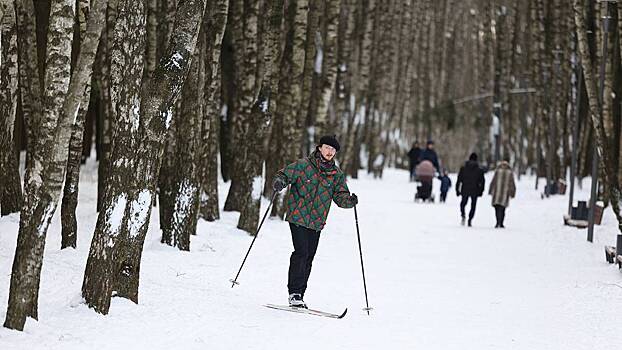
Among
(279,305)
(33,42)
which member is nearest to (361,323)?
(279,305)

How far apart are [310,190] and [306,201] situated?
134mm

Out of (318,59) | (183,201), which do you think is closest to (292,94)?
(183,201)

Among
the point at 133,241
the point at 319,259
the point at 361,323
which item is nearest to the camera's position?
the point at 133,241

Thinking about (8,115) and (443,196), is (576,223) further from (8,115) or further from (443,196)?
(8,115)

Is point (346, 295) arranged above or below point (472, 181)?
below

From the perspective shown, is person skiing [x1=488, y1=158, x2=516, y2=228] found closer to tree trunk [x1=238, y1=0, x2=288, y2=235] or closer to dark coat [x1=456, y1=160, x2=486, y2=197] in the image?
dark coat [x1=456, y1=160, x2=486, y2=197]

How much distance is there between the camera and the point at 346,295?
1170cm

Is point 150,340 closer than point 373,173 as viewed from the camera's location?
Yes

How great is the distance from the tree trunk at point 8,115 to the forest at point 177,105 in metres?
0.02

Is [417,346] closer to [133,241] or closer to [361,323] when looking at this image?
[361,323]

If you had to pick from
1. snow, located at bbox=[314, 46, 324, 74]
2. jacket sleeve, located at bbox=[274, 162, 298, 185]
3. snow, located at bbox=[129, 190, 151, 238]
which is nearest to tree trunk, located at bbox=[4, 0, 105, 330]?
snow, located at bbox=[129, 190, 151, 238]

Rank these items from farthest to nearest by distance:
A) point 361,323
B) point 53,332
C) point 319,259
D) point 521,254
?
1. point 521,254
2. point 319,259
3. point 361,323
4. point 53,332

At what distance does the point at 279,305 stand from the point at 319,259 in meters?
4.46

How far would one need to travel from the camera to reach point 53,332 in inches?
306
